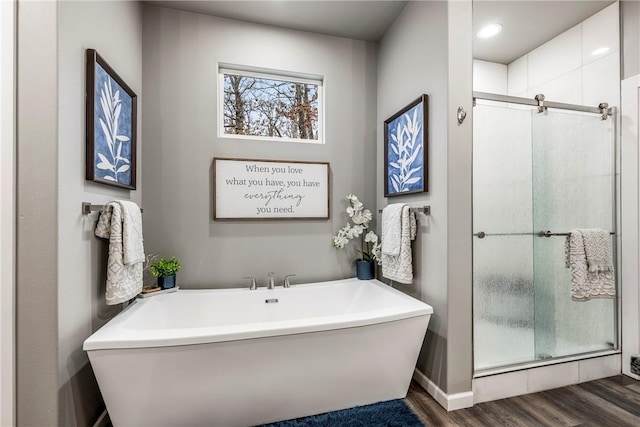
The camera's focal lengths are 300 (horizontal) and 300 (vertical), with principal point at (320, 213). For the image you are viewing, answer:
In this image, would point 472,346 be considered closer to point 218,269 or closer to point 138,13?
point 218,269

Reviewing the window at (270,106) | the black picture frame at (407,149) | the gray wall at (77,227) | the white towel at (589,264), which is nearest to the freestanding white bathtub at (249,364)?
the gray wall at (77,227)

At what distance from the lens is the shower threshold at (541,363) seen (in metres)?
1.89

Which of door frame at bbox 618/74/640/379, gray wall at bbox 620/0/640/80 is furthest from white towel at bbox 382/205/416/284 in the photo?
gray wall at bbox 620/0/640/80

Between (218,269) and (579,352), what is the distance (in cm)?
272

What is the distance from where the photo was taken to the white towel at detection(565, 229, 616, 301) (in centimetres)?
204

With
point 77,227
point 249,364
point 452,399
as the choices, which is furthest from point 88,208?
point 452,399

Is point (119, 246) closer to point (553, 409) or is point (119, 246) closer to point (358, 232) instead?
point (358, 232)

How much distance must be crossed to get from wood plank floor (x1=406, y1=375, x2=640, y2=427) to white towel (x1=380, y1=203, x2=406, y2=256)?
3.09ft

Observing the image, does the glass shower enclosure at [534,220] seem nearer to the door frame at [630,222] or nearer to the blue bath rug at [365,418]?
the door frame at [630,222]

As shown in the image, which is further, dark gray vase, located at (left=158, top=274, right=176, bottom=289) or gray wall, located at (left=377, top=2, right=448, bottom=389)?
dark gray vase, located at (left=158, top=274, right=176, bottom=289)

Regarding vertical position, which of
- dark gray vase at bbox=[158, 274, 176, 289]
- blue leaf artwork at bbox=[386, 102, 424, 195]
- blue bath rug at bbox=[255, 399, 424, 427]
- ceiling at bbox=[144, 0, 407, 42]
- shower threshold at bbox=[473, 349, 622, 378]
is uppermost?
ceiling at bbox=[144, 0, 407, 42]

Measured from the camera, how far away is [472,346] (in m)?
1.84

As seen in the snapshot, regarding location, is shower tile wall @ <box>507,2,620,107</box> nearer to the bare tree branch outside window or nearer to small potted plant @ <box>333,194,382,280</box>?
small potted plant @ <box>333,194,382,280</box>

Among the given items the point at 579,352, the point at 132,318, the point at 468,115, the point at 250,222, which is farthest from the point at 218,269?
the point at 579,352
